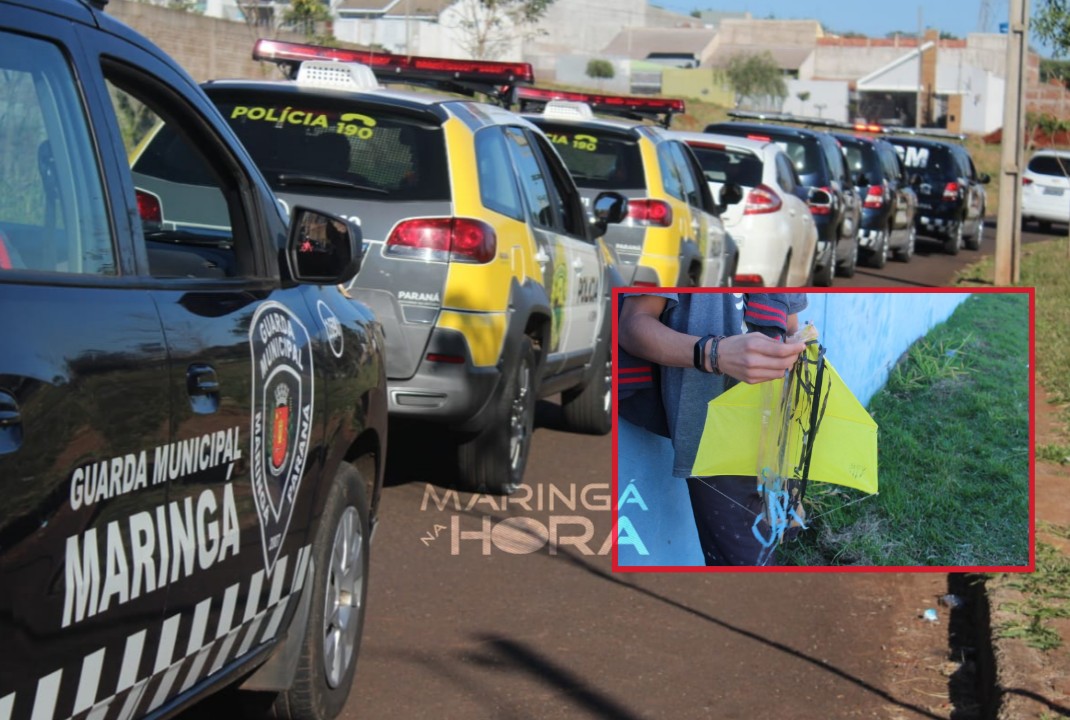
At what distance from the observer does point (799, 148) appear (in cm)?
2125

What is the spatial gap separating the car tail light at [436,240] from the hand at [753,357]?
166 inches

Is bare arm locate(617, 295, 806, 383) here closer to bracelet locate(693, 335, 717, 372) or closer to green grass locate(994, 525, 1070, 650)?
bracelet locate(693, 335, 717, 372)

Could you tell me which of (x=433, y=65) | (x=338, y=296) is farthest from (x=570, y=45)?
(x=338, y=296)

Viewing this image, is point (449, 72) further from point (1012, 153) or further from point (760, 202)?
point (1012, 153)

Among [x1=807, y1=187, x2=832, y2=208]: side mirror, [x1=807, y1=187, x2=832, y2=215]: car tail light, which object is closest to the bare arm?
[x1=807, y1=187, x2=832, y2=208]: side mirror

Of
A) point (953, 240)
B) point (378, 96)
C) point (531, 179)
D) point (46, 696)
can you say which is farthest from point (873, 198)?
point (46, 696)

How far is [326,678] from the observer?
462cm

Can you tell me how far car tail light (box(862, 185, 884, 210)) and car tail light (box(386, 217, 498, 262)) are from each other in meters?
18.0

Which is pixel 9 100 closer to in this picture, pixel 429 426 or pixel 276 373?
pixel 276 373

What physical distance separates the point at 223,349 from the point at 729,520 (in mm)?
1196

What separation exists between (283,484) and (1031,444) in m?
1.78

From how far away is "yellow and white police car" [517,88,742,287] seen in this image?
12.1 m

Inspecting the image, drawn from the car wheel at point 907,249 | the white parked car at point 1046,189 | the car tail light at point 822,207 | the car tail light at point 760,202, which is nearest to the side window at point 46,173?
the car tail light at point 760,202

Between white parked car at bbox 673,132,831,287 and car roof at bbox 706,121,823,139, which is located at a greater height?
car roof at bbox 706,121,823,139
